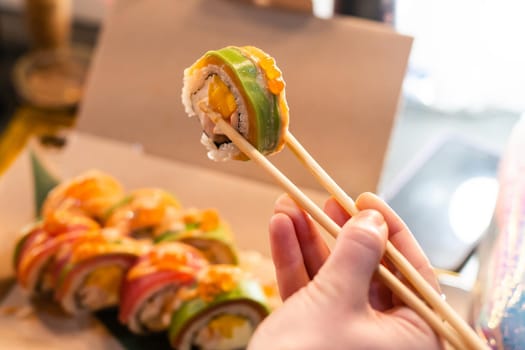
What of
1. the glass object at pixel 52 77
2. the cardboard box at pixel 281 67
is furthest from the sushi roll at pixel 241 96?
the glass object at pixel 52 77

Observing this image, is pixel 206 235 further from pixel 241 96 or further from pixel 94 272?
pixel 241 96

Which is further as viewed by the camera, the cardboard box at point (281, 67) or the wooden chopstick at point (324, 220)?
the cardboard box at point (281, 67)

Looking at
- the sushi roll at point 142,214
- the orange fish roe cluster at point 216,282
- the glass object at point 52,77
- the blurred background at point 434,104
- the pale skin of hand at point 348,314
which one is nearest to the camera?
the pale skin of hand at point 348,314

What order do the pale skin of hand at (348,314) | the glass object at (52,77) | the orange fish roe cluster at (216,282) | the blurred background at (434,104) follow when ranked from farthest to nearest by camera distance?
1. the glass object at (52,77)
2. the blurred background at (434,104)
3. the orange fish roe cluster at (216,282)
4. the pale skin of hand at (348,314)

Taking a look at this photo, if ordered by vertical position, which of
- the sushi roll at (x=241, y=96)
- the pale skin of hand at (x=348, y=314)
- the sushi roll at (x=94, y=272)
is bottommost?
the sushi roll at (x=94, y=272)

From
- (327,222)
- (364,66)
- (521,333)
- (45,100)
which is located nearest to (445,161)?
(364,66)

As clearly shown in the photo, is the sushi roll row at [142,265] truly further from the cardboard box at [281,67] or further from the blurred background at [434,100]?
the blurred background at [434,100]

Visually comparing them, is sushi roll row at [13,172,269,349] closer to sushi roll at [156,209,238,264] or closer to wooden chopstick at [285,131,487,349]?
sushi roll at [156,209,238,264]

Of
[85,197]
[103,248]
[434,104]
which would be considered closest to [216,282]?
[103,248]
